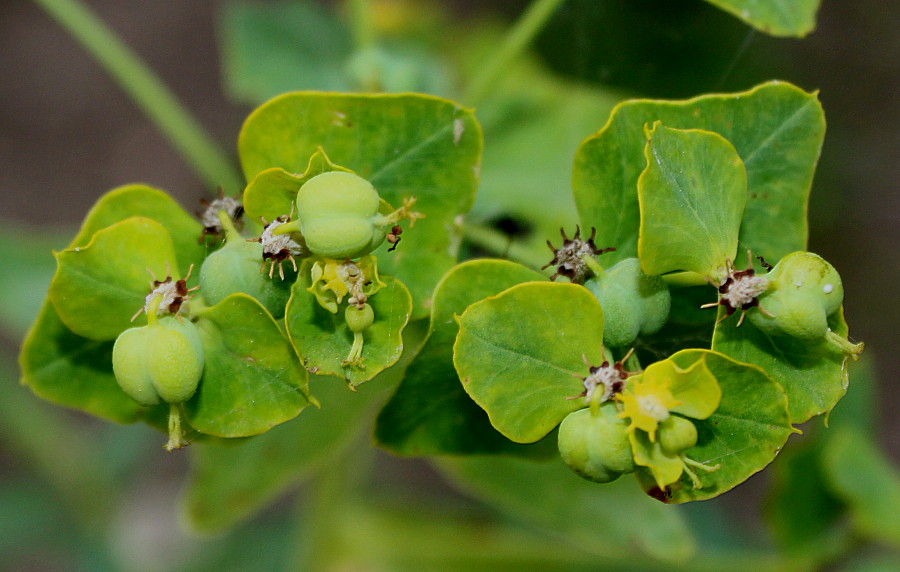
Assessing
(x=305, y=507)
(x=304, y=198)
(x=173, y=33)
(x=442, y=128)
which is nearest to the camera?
(x=304, y=198)

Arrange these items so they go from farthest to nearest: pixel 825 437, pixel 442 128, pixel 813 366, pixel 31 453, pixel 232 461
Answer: pixel 31 453 → pixel 825 437 → pixel 232 461 → pixel 442 128 → pixel 813 366

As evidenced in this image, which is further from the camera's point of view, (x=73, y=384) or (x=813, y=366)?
(x=73, y=384)

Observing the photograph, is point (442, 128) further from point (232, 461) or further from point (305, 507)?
point (305, 507)

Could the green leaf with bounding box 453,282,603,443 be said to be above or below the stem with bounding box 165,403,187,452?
above

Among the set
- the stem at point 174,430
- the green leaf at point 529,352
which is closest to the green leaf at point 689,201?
the green leaf at point 529,352

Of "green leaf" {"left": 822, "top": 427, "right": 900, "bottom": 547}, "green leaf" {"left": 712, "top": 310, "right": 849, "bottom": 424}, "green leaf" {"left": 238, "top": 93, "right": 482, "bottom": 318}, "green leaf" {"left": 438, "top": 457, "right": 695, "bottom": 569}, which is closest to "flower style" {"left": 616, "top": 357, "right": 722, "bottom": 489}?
"green leaf" {"left": 712, "top": 310, "right": 849, "bottom": 424}

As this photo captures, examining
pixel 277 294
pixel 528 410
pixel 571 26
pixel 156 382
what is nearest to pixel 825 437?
pixel 571 26

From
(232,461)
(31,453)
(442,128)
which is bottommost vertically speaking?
(31,453)

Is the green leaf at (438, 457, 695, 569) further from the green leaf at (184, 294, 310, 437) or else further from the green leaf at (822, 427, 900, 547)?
the green leaf at (184, 294, 310, 437)
